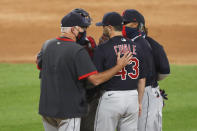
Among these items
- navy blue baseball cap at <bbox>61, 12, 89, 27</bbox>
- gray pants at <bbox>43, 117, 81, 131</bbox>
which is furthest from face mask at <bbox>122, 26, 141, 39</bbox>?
gray pants at <bbox>43, 117, 81, 131</bbox>

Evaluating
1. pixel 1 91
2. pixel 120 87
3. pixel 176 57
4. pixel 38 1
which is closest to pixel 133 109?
pixel 120 87

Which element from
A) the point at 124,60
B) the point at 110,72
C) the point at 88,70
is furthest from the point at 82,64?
the point at 124,60

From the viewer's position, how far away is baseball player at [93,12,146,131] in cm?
448

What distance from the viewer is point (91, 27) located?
17109 millimetres

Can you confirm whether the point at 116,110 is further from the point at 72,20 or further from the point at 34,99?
the point at 34,99

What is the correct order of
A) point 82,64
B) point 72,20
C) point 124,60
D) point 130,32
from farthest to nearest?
1. point 130,32
2. point 124,60
3. point 72,20
4. point 82,64

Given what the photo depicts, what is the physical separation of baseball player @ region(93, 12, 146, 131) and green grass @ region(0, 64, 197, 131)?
2.74 meters

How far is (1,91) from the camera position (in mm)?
9367

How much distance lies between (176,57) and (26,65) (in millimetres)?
4949

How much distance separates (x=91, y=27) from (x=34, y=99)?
856 centimetres

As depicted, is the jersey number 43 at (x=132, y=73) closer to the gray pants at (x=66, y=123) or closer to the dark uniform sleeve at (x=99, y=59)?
the dark uniform sleeve at (x=99, y=59)

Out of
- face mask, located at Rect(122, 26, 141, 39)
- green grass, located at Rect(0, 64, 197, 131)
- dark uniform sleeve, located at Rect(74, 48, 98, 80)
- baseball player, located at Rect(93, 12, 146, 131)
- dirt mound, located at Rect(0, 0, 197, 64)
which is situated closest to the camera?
dark uniform sleeve, located at Rect(74, 48, 98, 80)

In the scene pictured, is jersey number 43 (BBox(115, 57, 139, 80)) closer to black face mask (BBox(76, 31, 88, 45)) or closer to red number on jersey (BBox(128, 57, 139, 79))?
red number on jersey (BBox(128, 57, 139, 79))

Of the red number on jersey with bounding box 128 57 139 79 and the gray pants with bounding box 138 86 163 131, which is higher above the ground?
the red number on jersey with bounding box 128 57 139 79
